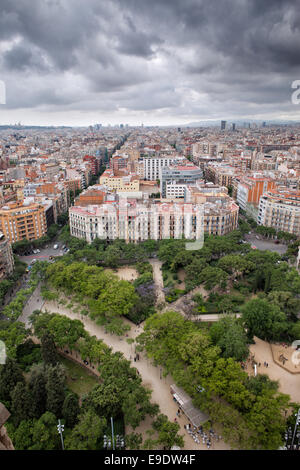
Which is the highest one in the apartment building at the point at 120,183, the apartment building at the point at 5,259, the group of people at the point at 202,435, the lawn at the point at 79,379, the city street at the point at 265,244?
the apartment building at the point at 120,183

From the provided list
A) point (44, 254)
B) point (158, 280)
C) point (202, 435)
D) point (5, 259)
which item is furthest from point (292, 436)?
point (44, 254)

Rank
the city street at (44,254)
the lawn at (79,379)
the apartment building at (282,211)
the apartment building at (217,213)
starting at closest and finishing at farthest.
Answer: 1. the lawn at (79,379)
2. the city street at (44,254)
3. the apartment building at (217,213)
4. the apartment building at (282,211)

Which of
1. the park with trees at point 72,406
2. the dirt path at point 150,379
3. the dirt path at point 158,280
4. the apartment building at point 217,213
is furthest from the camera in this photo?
the apartment building at point 217,213

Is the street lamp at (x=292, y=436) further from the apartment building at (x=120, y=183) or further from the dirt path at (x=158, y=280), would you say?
the apartment building at (x=120, y=183)

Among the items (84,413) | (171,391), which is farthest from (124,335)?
(84,413)

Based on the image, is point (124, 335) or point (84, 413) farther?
point (124, 335)

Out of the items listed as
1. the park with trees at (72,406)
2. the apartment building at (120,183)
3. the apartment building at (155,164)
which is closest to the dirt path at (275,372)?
the park with trees at (72,406)
